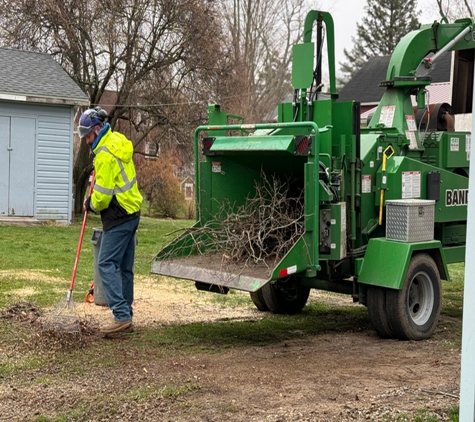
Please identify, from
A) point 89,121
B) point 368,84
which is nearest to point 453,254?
point 89,121

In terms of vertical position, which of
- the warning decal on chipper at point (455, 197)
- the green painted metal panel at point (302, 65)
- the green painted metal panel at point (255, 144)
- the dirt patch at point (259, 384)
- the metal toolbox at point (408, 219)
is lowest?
the dirt patch at point (259, 384)

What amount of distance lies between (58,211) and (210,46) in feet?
22.6

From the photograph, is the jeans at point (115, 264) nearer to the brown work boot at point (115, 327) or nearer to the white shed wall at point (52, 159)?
the brown work boot at point (115, 327)

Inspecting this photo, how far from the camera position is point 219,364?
595cm

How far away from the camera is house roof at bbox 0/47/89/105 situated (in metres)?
17.9

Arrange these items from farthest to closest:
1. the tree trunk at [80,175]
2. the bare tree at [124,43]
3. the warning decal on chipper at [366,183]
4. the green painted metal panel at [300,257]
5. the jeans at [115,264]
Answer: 1. the tree trunk at [80,175]
2. the bare tree at [124,43]
3. the warning decal on chipper at [366,183]
4. the jeans at [115,264]
5. the green painted metal panel at [300,257]

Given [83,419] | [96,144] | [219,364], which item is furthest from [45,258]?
[83,419]

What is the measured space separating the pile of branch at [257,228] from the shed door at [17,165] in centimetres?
1174

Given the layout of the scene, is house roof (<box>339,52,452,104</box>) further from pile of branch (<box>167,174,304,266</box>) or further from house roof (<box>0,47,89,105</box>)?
pile of branch (<box>167,174,304,266</box>)

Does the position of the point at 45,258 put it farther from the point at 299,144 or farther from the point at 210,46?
the point at 210,46

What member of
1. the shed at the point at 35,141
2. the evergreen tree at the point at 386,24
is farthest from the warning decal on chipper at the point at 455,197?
the evergreen tree at the point at 386,24

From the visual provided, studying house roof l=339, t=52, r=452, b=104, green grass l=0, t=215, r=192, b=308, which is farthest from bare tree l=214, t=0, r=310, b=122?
green grass l=0, t=215, r=192, b=308

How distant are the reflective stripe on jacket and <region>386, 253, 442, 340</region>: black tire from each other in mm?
2602

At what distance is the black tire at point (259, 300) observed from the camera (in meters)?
8.35
